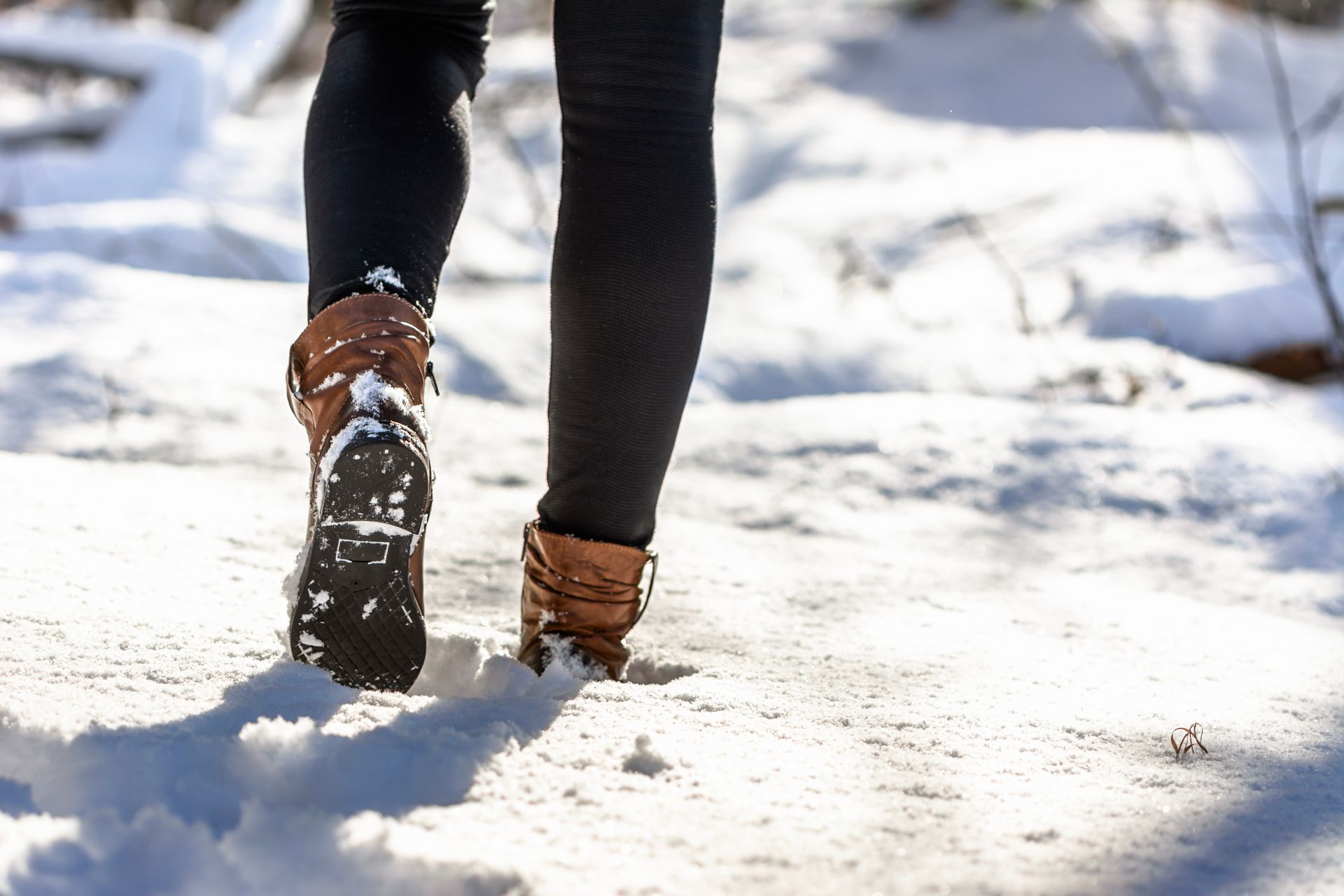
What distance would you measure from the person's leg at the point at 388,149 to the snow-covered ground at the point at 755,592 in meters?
0.32

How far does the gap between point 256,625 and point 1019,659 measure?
67 centimetres

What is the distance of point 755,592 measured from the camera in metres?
1.24

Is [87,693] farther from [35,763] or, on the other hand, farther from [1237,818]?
[1237,818]

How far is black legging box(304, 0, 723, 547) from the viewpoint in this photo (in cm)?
92

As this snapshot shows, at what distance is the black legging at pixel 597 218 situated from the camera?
0.92 meters

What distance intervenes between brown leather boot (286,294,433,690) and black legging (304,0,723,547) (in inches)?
2.1

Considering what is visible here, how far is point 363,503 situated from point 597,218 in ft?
0.97

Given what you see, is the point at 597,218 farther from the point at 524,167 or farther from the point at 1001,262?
the point at 524,167

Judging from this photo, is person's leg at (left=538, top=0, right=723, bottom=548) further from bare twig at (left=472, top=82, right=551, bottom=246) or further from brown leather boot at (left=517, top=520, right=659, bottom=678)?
bare twig at (left=472, top=82, right=551, bottom=246)

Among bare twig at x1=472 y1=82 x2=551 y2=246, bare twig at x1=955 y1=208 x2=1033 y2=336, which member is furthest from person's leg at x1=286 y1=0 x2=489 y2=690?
bare twig at x1=472 y1=82 x2=551 y2=246

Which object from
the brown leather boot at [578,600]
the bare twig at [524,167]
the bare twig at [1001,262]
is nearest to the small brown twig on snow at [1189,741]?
the brown leather boot at [578,600]

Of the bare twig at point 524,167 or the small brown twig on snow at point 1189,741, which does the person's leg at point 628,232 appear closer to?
the small brown twig on snow at point 1189,741

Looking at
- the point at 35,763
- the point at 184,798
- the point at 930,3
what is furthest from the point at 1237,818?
the point at 930,3

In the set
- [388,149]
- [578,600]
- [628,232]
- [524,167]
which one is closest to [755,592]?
[578,600]
